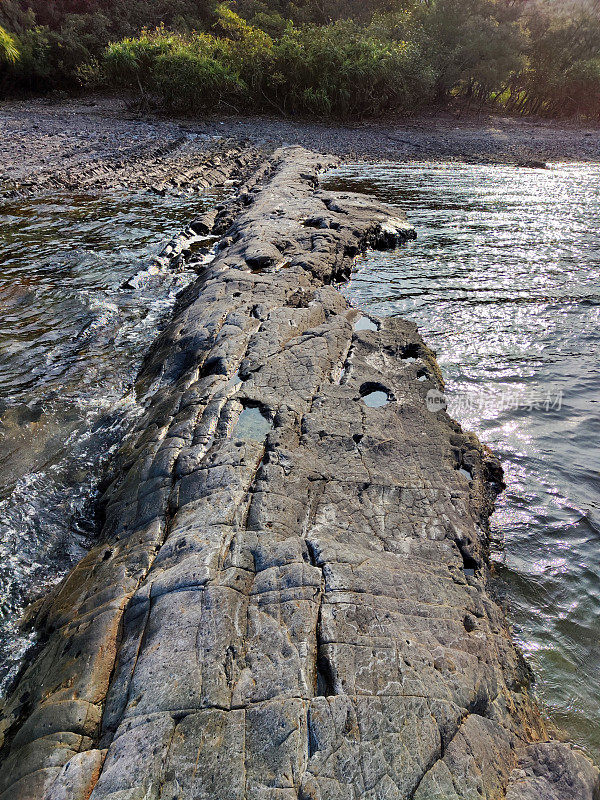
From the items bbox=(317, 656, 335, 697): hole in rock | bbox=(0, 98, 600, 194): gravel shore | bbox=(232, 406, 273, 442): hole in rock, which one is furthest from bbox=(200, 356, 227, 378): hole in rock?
bbox=(0, 98, 600, 194): gravel shore

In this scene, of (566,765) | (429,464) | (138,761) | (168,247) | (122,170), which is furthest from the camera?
(122,170)

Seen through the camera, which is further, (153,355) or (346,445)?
(153,355)

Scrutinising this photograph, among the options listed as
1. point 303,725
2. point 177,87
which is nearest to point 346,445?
point 303,725

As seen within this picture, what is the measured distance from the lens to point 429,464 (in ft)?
14.6

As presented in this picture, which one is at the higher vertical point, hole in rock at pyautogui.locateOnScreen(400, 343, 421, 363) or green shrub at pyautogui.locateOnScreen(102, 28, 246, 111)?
green shrub at pyautogui.locateOnScreen(102, 28, 246, 111)

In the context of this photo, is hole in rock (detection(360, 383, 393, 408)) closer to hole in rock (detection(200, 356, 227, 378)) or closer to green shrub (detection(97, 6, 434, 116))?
hole in rock (detection(200, 356, 227, 378))

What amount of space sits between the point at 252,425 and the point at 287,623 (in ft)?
6.94

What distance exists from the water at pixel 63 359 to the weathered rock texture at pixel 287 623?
1.55 ft

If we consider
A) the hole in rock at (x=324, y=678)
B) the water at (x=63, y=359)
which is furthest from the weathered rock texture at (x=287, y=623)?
the water at (x=63, y=359)

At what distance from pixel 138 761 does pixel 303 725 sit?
0.82 m

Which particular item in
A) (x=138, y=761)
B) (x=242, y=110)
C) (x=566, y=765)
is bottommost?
(x=566, y=765)

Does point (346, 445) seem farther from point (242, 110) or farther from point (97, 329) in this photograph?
point (242, 110)

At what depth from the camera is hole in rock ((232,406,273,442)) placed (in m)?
4.56

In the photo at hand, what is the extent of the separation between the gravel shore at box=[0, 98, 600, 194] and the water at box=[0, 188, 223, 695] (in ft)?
8.40
